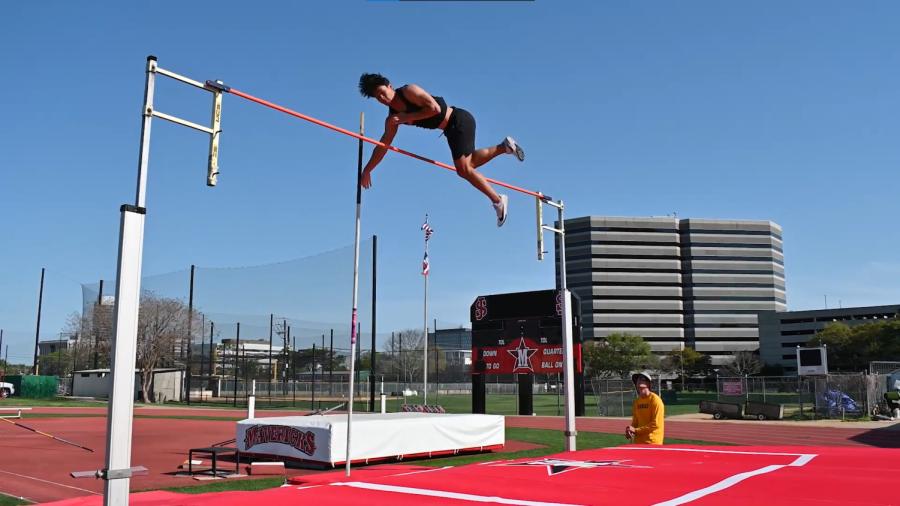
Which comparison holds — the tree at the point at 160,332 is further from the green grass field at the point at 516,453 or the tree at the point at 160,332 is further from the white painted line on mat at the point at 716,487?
the white painted line on mat at the point at 716,487

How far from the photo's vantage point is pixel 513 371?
894 inches

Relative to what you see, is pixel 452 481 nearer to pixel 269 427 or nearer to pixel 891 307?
pixel 269 427

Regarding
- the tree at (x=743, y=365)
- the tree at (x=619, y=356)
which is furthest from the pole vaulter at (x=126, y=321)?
the tree at (x=743, y=365)

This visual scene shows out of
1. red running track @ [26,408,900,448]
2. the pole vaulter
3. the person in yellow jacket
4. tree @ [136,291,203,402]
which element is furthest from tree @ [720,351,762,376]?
the pole vaulter

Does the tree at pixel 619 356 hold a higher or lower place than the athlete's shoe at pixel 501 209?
lower

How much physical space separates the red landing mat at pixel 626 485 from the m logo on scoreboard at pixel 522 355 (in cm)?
1631

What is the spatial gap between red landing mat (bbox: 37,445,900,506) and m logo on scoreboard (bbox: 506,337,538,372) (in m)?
16.3

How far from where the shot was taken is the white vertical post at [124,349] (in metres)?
4.82

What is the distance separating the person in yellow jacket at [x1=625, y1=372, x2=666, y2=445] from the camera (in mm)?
7680

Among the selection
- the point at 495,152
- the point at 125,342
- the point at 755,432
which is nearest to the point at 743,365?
the point at 755,432

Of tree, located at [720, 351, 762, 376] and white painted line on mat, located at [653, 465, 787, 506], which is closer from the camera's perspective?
white painted line on mat, located at [653, 465, 787, 506]

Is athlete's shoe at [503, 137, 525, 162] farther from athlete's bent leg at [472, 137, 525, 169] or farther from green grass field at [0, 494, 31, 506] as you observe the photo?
green grass field at [0, 494, 31, 506]

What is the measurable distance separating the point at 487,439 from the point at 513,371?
28.5 ft

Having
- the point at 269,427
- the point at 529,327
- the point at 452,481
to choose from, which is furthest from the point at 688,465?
the point at 529,327
